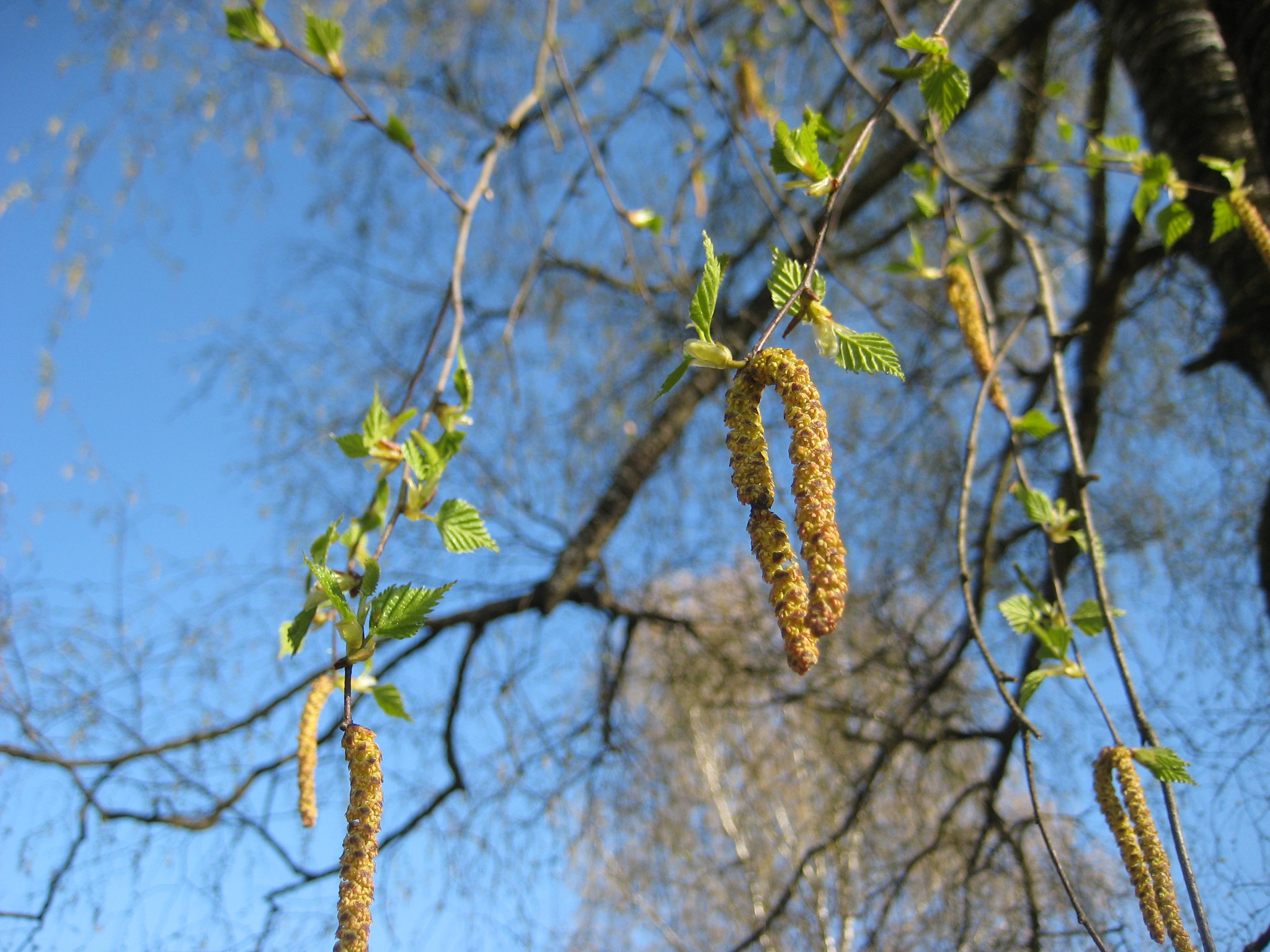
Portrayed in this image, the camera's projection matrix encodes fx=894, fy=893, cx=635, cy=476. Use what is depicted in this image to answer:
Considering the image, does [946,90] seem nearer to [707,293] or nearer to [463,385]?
[707,293]

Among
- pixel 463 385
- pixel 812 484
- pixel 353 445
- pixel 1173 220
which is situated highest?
pixel 1173 220

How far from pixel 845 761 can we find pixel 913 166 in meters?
1.76

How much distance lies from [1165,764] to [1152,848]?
102 millimetres

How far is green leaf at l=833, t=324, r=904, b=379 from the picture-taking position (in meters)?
0.74

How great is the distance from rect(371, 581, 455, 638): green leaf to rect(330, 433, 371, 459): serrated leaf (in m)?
0.21

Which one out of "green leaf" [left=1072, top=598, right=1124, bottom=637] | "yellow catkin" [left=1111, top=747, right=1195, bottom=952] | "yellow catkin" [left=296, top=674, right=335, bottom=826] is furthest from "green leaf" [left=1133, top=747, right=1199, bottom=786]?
"yellow catkin" [left=296, top=674, right=335, bottom=826]

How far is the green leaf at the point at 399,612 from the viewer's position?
76 centimetres

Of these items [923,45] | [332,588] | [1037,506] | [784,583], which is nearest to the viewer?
[784,583]

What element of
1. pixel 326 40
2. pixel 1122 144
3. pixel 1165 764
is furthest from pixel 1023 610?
pixel 326 40

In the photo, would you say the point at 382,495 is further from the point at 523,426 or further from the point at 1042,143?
the point at 1042,143

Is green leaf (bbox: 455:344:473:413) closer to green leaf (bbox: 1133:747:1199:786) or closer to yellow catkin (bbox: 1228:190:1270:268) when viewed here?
green leaf (bbox: 1133:747:1199:786)

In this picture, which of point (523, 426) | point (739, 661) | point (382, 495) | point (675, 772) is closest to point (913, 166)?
point (382, 495)

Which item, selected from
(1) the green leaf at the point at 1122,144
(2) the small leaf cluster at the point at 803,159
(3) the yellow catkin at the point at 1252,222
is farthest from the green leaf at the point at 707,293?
(1) the green leaf at the point at 1122,144

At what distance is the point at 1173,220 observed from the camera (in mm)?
1379
